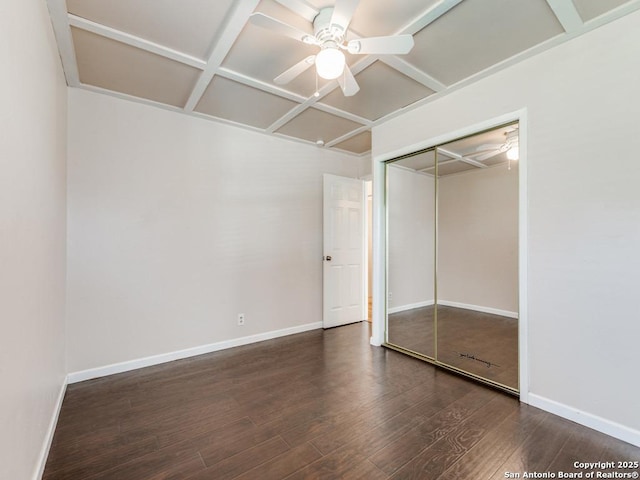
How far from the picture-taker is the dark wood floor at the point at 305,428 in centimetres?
158

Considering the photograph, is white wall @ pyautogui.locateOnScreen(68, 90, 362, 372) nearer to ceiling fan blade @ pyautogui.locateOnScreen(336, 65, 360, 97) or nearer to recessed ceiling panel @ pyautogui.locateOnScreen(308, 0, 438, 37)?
ceiling fan blade @ pyautogui.locateOnScreen(336, 65, 360, 97)

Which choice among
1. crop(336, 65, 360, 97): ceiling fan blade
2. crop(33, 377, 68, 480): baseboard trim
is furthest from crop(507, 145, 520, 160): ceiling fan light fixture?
crop(33, 377, 68, 480): baseboard trim

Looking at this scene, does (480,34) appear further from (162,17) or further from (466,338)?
(466,338)

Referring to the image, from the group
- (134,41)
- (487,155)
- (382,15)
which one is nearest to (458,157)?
(487,155)

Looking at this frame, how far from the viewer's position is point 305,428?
190 cm

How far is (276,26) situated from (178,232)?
87.3 inches

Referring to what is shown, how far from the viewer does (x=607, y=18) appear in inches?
69.7

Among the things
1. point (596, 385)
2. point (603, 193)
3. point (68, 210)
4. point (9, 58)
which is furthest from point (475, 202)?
point (68, 210)

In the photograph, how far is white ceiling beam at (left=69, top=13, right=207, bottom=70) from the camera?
5.92 feet

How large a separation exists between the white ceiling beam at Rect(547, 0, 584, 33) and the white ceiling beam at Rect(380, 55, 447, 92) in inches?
32.9

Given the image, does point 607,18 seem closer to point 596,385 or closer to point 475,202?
point 475,202

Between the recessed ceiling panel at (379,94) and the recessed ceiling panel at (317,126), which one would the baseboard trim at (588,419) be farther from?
the recessed ceiling panel at (317,126)

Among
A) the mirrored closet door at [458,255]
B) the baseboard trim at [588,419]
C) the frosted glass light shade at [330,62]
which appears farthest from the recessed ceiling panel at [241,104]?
the baseboard trim at [588,419]

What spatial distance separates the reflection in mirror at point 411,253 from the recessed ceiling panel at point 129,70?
7.63 feet
